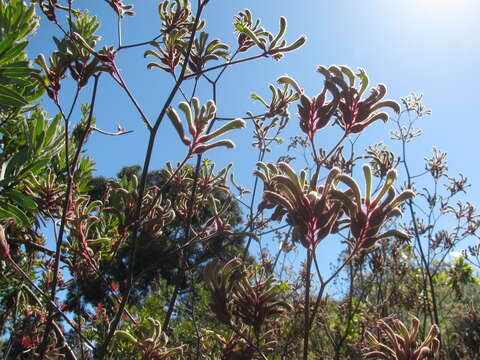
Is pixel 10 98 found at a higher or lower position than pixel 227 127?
higher

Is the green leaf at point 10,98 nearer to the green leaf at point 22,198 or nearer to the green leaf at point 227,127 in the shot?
the green leaf at point 22,198

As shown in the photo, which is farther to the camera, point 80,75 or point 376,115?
point 80,75

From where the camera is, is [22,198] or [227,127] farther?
[22,198]

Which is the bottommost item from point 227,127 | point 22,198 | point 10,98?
point 227,127

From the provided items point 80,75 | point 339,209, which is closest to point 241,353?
point 339,209

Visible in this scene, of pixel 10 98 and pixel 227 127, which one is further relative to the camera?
pixel 10 98

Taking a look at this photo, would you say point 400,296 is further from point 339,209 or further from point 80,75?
point 80,75

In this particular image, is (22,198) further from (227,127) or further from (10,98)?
(227,127)

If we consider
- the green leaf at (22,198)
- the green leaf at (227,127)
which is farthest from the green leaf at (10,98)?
the green leaf at (227,127)

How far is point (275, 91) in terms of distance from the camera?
6.79ft

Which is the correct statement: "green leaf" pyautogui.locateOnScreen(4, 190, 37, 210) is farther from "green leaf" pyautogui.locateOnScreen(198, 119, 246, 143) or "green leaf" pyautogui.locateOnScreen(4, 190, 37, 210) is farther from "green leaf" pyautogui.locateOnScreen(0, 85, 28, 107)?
"green leaf" pyautogui.locateOnScreen(198, 119, 246, 143)

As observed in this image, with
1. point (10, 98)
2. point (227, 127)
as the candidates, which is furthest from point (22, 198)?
point (227, 127)

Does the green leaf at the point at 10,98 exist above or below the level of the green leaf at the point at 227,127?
above

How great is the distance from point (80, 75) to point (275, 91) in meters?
1.05
